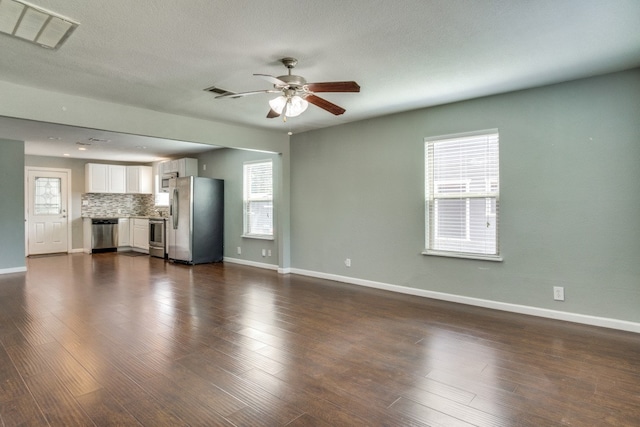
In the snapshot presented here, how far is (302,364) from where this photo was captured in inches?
104

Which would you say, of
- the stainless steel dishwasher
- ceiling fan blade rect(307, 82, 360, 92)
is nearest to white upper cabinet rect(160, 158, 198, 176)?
the stainless steel dishwasher

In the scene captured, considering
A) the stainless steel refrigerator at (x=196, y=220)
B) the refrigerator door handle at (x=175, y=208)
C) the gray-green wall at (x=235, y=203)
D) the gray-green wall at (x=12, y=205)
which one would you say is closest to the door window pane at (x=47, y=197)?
the gray-green wall at (x=12, y=205)

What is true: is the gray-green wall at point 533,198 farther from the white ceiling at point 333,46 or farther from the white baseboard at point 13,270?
the white baseboard at point 13,270

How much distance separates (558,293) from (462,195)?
141cm

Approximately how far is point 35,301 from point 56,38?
3.33 m

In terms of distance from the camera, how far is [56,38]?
257cm

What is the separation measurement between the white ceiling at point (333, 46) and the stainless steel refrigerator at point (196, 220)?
330cm

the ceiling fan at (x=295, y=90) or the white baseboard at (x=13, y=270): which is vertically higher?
the ceiling fan at (x=295, y=90)

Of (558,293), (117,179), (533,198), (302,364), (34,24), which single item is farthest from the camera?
(117,179)

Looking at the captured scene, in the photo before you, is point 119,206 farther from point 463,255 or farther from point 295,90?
point 463,255

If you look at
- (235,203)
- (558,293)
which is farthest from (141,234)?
(558,293)

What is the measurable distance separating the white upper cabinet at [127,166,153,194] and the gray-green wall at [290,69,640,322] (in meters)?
6.40

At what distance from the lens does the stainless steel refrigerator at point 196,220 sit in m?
7.13

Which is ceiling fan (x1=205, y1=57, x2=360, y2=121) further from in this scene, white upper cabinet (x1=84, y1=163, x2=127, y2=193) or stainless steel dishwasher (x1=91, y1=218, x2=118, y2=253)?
stainless steel dishwasher (x1=91, y1=218, x2=118, y2=253)
